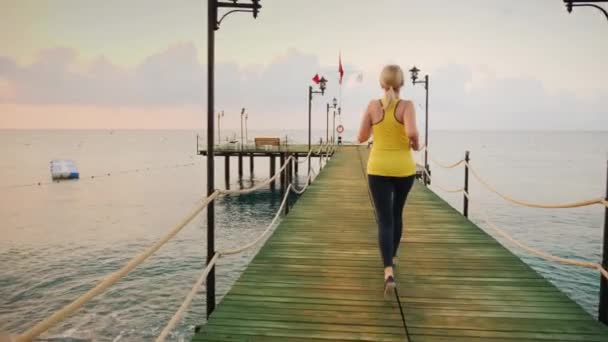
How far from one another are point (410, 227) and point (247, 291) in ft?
13.5

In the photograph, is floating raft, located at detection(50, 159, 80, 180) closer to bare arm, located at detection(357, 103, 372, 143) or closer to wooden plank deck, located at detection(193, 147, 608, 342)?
wooden plank deck, located at detection(193, 147, 608, 342)

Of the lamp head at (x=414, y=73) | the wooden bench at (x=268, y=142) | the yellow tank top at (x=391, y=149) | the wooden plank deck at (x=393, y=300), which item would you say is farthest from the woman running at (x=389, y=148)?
the wooden bench at (x=268, y=142)

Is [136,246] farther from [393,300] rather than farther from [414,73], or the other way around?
[393,300]

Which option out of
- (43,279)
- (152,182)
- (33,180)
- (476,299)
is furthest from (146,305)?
(33,180)

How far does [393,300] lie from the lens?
4.23m

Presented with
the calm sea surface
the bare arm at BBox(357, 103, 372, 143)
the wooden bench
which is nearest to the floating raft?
the calm sea surface

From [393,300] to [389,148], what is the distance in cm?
138

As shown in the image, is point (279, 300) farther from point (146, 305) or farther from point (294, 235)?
point (146, 305)

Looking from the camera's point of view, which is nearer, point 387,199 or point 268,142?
point 387,199

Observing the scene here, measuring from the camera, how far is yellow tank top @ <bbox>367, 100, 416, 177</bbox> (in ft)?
13.6

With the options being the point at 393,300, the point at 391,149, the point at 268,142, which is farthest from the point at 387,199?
the point at 268,142

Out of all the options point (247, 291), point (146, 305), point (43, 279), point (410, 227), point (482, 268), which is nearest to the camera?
point (247, 291)

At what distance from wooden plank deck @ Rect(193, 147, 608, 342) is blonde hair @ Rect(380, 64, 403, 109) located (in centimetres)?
181

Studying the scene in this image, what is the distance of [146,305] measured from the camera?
618 inches
